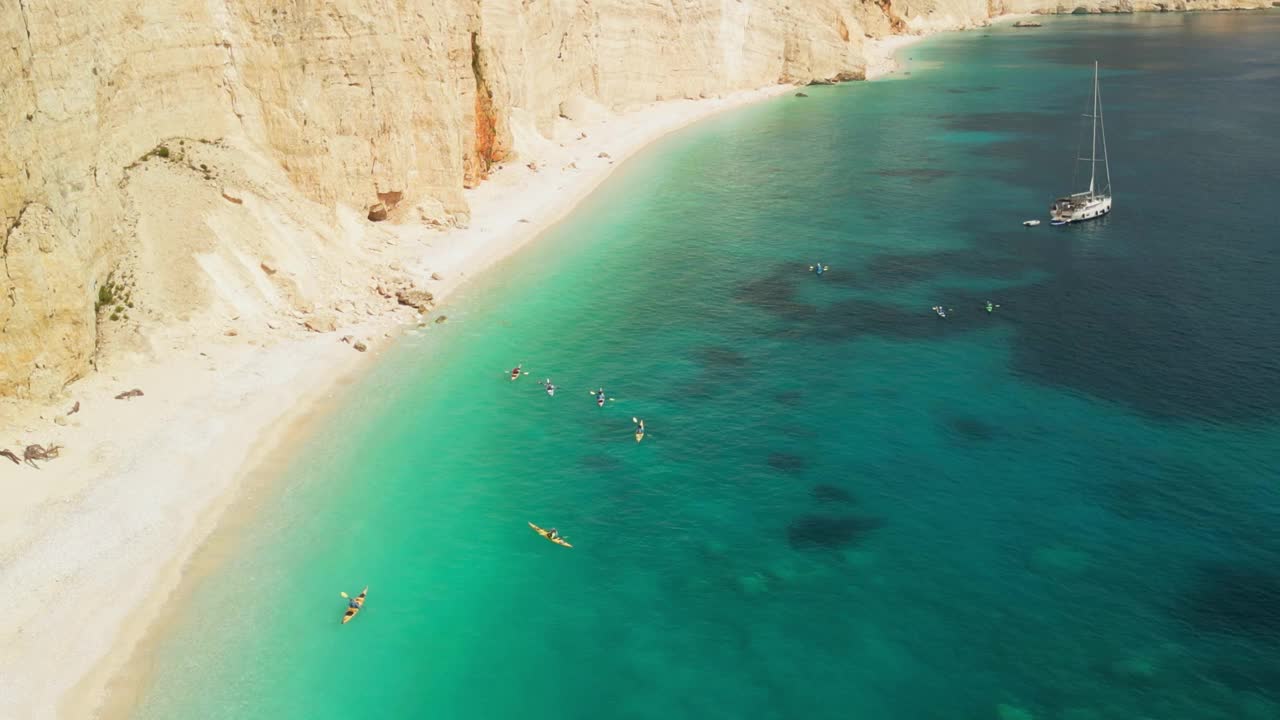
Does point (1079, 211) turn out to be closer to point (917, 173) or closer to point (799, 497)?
point (917, 173)

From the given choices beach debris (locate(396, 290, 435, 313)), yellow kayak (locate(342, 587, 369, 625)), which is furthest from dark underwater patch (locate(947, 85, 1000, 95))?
yellow kayak (locate(342, 587, 369, 625))

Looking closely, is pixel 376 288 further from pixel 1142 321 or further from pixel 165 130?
pixel 1142 321

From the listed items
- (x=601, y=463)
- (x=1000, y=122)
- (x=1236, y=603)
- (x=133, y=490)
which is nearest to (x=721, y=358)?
(x=601, y=463)

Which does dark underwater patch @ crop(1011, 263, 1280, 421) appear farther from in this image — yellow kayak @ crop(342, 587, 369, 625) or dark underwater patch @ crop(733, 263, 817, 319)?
yellow kayak @ crop(342, 587, 369, 625)

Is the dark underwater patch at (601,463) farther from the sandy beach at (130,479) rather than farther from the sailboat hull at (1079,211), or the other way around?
the sailboat hull at (1079,211)

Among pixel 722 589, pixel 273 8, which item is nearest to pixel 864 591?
pixel 722 589

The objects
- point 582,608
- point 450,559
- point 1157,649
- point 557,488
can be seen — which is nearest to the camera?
point 1157,649
